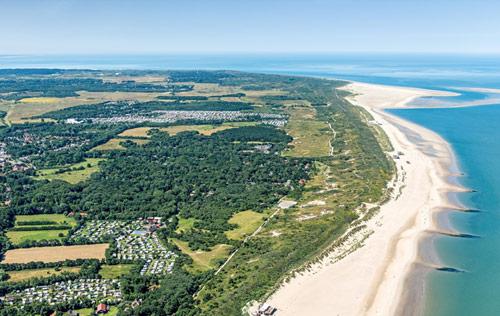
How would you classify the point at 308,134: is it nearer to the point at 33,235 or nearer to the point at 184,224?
the point at 184,224

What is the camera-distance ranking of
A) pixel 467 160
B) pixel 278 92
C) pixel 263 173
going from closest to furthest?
pixel 263 173, pixel 467 160, pixel 278 92

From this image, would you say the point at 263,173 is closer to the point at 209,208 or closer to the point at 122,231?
the point at 209,208

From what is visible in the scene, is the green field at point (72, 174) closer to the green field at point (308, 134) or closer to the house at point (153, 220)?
the house at point (153, 220)

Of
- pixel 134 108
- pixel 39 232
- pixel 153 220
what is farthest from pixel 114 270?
pixel 134 108

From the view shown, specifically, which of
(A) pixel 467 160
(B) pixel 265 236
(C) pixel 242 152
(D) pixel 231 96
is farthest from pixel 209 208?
(D) pixel 231 96

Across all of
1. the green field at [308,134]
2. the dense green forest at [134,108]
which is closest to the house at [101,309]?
the green field at [308,134]

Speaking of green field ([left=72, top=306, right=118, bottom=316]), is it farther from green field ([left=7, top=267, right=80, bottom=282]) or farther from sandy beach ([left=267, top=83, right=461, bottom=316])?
sandy beach ([left=267, top=83, right=461, bottom=316])

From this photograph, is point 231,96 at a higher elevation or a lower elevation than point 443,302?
higher
